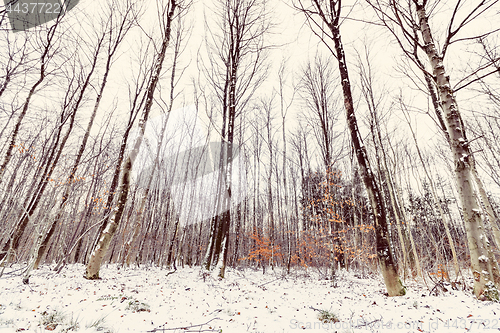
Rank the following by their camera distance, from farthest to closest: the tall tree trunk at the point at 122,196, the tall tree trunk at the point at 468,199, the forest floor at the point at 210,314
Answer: the tall tree trunk at the point at 122,196
the tall tree trunk at the point at 468,199
the forest floor at the point at 210,314

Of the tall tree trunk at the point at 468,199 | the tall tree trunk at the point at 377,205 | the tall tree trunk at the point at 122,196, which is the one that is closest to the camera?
the tall tree trunk at the point at 468,199

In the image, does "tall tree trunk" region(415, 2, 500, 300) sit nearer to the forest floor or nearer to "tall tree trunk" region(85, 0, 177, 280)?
the forest floor

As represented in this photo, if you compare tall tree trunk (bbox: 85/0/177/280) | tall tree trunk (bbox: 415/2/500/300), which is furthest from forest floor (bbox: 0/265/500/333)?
tall tree trunk (bbox: 85/0/177/280)

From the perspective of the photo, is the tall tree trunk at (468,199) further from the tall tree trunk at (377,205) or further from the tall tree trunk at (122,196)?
the tall tree trunk at (122,196)

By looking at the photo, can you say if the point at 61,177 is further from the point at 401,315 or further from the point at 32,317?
the point at 401,315

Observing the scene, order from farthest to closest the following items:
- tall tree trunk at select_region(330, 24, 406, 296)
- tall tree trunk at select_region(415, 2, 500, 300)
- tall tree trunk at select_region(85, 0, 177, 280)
A: 1. tall tree trunk at select_region(85, 0, 177, 280)
2. tall tree trunk at select_region(330, 24, 406, 296)
3. tall tree trunk at select_region(415, 2, 500, 300)

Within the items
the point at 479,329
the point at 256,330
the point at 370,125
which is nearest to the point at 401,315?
the point at 479,329

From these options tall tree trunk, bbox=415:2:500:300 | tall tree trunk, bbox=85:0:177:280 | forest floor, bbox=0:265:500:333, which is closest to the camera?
forest floor, bbox=0:265:500:333

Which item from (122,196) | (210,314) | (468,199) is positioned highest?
(122,196)

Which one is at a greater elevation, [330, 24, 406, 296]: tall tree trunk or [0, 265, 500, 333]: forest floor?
[330, 24, 406, 296]: tall tree trunk

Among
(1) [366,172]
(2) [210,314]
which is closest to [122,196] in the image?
(2) [210,314]

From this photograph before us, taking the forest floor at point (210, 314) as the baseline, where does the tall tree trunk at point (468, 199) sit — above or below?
above

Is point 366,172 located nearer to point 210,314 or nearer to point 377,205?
point 377,205

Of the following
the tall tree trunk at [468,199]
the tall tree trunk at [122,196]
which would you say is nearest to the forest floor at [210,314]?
the tall tree trunk at [468,199]
